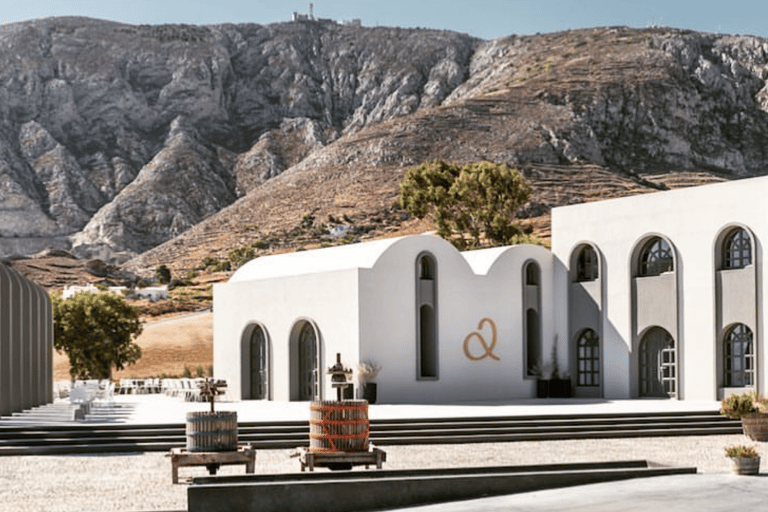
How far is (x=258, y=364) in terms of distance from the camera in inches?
1371

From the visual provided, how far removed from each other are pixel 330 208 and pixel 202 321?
32.4 meters

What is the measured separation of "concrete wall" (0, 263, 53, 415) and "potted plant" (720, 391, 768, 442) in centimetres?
1427

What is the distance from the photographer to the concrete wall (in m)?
24.9

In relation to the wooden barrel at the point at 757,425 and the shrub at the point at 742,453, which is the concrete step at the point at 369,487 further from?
the wooden barrel at the point at 757,425

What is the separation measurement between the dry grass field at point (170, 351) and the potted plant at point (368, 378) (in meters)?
28.1

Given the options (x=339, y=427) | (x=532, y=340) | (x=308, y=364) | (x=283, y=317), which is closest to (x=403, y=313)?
(x=308, y=364)

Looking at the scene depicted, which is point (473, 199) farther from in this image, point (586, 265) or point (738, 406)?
point (738, 406)

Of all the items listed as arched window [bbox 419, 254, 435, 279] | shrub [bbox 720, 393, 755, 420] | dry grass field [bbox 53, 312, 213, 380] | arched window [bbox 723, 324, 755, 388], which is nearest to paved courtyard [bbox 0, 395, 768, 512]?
shrub [bbox 720, 393, 755, 420]

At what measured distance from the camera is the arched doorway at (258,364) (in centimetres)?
3431

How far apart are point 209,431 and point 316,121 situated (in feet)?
472

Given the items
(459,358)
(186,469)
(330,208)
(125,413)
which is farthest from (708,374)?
(330,208)

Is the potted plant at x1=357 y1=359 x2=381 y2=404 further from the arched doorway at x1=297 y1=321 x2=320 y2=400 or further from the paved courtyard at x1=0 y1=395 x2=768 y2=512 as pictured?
the paved courtyard at x1=0 y1=395 x2=768 y2=512

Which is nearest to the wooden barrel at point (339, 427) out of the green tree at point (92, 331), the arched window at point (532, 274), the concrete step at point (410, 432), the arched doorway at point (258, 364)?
the concrete step at point (410, 432)

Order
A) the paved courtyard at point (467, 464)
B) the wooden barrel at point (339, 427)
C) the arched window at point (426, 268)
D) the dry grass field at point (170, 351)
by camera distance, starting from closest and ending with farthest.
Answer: the paved courtyard at point (467, 464)
the wooden barrel at point (339, 427)
the arched window at point (426, 268)
the dry grass field at point (170, 351)
